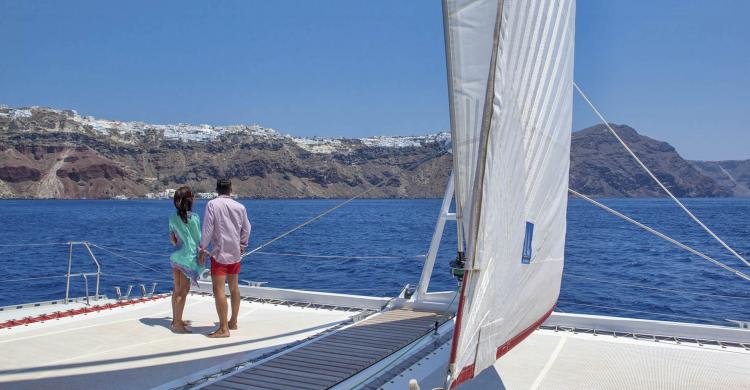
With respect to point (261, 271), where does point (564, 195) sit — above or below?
above

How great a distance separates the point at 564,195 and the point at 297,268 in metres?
21.2

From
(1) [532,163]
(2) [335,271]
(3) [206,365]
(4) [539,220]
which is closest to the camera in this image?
(1) [532,163]

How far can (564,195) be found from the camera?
15.6 feet

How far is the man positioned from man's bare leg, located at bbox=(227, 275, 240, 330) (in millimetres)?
29

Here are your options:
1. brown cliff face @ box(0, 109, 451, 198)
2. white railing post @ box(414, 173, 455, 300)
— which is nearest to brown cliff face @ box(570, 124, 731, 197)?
brown cliff face @ box(0, 109, 451, 198)

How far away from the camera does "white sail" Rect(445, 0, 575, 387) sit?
3.23 meters

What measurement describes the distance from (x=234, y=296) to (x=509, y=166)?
4.06 metres

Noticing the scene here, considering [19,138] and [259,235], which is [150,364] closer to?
[259,235]

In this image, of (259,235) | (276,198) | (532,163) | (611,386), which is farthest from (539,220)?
(276,198)

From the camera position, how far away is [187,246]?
658cm

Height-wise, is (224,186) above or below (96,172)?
below

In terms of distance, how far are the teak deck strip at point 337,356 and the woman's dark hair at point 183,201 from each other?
1993 mm

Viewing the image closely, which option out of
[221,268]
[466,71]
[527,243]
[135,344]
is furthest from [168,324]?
[466,71]

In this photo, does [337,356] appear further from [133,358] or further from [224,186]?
[224,186]
